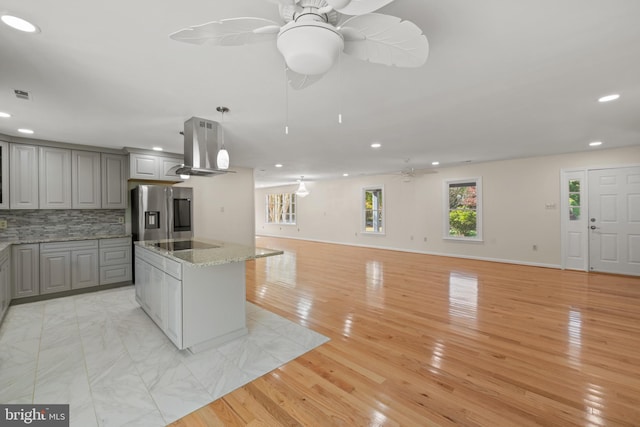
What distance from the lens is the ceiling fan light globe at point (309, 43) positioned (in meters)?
1.18

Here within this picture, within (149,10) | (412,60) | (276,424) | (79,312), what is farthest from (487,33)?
(79,312)

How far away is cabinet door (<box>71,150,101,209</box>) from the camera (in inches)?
176

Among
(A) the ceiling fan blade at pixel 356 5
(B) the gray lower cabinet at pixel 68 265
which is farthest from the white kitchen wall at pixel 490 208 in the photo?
(B) the gray lower cabinet at pixel 68 265

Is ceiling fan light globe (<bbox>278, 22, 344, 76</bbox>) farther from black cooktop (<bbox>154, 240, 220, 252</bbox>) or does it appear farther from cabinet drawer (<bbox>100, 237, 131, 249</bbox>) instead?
cabinet drawer (<bbox>100, 237, 131, 249</bbox>)

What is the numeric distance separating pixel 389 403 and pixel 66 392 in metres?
2.28

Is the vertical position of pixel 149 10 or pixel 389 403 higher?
pixel 149 10

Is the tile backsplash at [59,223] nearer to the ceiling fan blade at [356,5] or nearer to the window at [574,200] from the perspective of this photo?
the ceiling fan blade at [356,5]

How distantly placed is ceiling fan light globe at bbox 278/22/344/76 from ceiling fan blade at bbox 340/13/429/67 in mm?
113

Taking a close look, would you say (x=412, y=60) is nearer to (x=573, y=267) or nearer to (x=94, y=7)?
(x=94, y=7)

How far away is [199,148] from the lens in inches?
132

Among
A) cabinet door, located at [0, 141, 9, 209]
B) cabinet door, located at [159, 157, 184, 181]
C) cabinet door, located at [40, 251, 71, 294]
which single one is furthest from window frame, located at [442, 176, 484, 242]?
cabinet door, located at [0, 141, 9, 209]

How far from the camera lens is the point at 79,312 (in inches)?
139

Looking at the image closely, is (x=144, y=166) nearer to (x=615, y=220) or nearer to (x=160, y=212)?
(x=160, y=212)

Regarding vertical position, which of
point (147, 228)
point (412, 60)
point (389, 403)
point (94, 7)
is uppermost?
point (94, 7)
